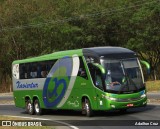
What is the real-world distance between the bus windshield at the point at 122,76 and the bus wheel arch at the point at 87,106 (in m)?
1.56

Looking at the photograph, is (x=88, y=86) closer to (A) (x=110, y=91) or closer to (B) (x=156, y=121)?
(A) (x=110, y=91)

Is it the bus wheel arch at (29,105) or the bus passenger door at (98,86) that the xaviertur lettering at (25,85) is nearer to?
the bus wheel arch at (29,105)

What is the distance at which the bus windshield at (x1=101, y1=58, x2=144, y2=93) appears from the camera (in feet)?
75.6

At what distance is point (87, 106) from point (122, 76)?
2366 mm

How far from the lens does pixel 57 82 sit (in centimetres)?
2661

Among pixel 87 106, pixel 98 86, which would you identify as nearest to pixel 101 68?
pixel 98 86

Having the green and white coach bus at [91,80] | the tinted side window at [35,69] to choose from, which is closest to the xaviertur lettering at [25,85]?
the tinted side window at [35,69]

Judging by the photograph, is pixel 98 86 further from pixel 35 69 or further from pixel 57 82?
pixel 35 69

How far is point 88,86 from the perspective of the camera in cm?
2392

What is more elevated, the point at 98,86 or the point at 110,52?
the point at 110,52

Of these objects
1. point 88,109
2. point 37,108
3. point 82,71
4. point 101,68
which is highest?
point 101,68

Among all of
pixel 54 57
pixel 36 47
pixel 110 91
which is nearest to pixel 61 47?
pixel 36 47

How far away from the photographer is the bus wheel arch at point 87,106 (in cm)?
2398

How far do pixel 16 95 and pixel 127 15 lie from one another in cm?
2840
